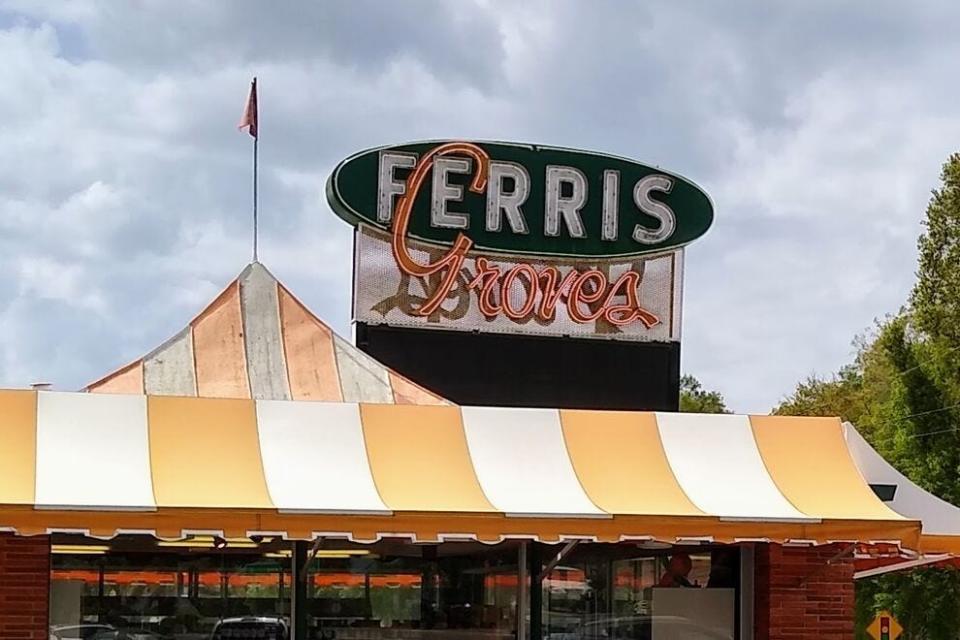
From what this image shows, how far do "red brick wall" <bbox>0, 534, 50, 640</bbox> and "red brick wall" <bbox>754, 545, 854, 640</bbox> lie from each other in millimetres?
5938

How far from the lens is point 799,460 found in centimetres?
1229

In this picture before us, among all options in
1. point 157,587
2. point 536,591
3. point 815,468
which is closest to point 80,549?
point 157,587

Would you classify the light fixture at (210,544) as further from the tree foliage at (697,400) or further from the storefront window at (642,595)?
the tree foliage at (697,400)

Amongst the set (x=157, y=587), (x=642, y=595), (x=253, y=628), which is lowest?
(x=253, y=628)

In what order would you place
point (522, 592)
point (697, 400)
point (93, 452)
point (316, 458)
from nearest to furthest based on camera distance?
point (93, 452) < point (316, 458) < point (522, 592) < point (697, 400)

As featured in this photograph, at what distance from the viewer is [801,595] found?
1267 cm

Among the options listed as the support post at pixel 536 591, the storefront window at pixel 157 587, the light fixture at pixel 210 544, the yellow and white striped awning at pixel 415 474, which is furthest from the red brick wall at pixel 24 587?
the support post at pixel 536 591

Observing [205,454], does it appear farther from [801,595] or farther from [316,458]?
[801,595]

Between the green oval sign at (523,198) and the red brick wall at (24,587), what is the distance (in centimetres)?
745

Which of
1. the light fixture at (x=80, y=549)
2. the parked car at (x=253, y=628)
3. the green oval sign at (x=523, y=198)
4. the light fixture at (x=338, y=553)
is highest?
the green oval sign at (x=523, y=198)

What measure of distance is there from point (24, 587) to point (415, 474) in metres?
3.11

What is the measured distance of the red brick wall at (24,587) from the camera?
11109mm

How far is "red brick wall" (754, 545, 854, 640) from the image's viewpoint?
41.3ft

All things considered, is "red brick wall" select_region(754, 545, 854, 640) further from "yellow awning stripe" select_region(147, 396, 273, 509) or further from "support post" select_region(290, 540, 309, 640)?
"yellow awning stripe" select_region(147, 396, 273, 509)
